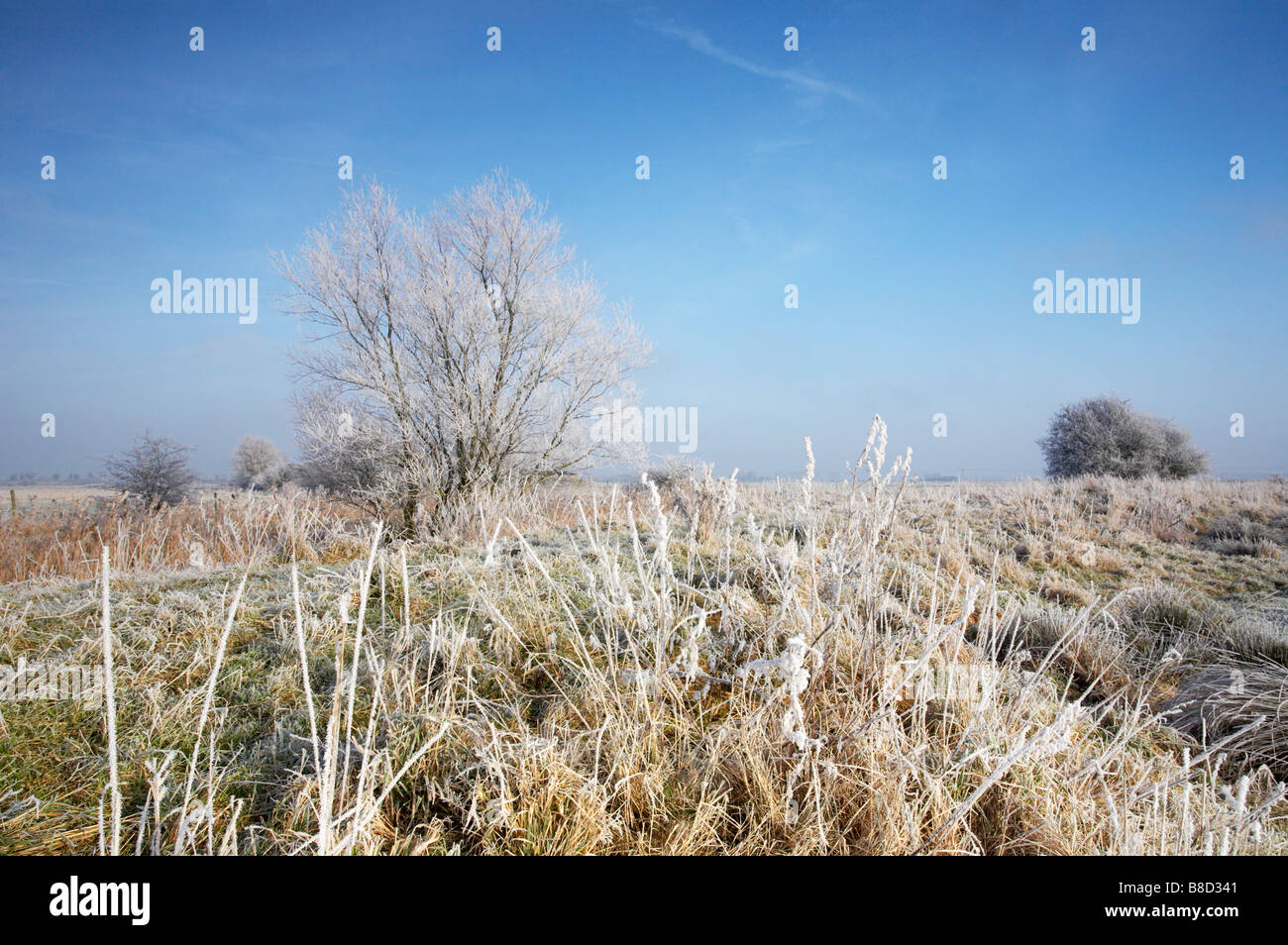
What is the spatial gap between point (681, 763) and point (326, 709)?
1.59 metres

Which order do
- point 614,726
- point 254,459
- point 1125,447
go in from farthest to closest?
point 254,459, point 1125,447, point 614,726

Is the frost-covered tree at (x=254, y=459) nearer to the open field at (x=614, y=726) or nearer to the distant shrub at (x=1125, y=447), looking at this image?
the open field at (x=614, y=726)

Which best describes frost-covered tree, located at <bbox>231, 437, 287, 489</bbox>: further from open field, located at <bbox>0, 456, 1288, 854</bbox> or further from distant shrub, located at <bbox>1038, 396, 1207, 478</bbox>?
distant shrub, located at <bbox>1038, 396, 1207, 478</bbox>

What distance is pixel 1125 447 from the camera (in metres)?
23.6

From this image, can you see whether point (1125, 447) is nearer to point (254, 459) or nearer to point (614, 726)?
point (614, 726)

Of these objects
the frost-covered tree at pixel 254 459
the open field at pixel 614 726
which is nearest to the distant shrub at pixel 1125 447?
the open field at pixel 614 726

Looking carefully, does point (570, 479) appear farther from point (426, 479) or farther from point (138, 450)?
point (138, 450)

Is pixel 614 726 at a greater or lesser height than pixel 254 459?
lesser

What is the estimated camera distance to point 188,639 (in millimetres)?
3068

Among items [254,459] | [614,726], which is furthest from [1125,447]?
[254,459]

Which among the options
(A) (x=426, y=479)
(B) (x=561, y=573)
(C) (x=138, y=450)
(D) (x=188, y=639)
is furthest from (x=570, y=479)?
(C) (x=138, y=450)

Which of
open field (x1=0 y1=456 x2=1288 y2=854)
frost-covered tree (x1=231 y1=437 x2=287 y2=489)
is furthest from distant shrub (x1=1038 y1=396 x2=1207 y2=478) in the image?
frost-covered tree (x1=231 y1=437 x2=287 y2=489)

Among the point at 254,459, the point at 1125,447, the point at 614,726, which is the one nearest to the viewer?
the point at 614,726

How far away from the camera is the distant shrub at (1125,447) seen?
23.1 metres
